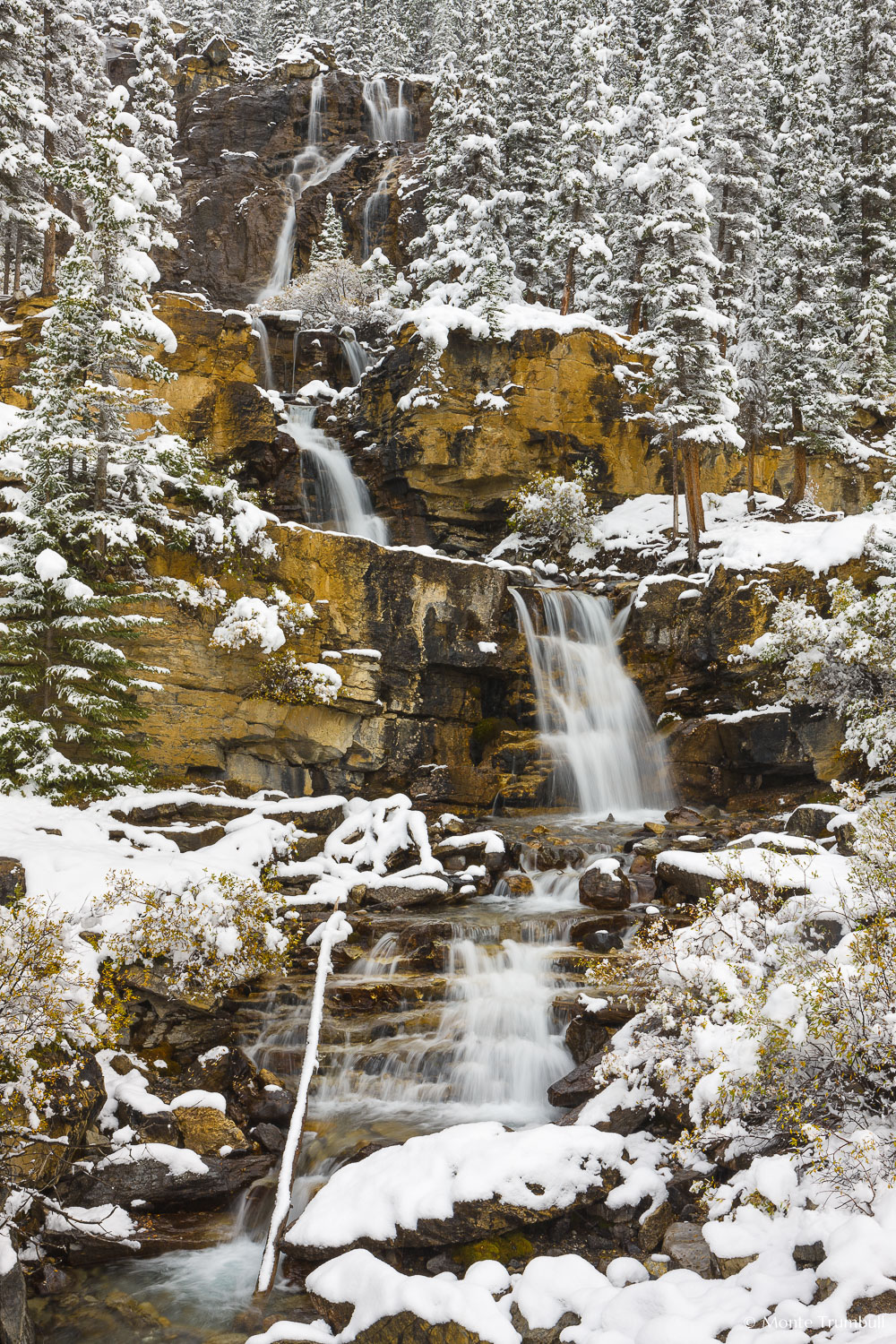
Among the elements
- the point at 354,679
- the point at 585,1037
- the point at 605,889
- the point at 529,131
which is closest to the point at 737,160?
the point at 529,131

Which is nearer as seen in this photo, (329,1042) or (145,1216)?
(145,1216)

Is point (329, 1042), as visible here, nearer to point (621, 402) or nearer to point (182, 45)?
point (621, 402)

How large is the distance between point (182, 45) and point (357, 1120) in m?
65.4

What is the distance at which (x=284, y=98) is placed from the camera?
49.1 metres

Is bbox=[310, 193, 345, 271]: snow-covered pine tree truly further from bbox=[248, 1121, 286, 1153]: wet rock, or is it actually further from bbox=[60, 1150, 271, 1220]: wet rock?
bbox=[60, 1150, 271, 1220]: wet rock

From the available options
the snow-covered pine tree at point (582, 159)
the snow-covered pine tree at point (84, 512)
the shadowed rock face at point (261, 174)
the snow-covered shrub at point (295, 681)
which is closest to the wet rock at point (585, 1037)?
the snow-covered pine tree at point (84, 512)

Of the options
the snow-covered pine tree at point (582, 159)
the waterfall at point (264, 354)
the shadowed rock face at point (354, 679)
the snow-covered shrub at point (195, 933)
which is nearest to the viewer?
the snow-covered shrub at point (195, 933)

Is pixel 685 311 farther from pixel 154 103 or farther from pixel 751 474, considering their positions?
pixel 154 103

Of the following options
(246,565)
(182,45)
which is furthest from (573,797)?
(182,45)

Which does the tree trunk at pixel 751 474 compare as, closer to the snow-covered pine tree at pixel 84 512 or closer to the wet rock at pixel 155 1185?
the snow-covered pine tree at pixel 84 512

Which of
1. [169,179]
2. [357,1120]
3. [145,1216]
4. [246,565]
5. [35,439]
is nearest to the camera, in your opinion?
[145,1216]

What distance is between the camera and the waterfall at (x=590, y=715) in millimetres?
20562

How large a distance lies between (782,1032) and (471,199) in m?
30.1

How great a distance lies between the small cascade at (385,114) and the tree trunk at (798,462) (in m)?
35.1
